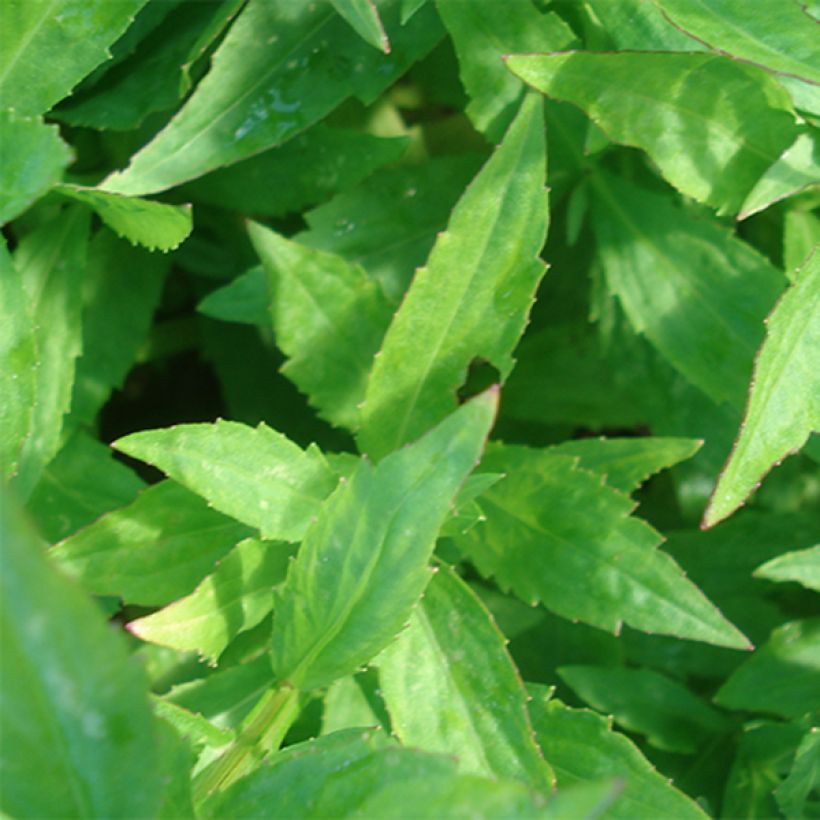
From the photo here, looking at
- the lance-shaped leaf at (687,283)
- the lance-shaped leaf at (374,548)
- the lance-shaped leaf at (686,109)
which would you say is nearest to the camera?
the lance-shaped leaf at (374,548)

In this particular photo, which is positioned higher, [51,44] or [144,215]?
[51,44]

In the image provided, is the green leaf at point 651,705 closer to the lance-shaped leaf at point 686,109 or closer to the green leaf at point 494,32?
the lance-shaped leaf at point 686,109

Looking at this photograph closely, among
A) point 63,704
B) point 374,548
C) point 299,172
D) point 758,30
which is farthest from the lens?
point 299,172

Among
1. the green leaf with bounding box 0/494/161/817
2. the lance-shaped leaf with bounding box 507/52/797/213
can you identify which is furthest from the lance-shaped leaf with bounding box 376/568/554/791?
the lance-shaped leaf with bounding box 507/52/797/213

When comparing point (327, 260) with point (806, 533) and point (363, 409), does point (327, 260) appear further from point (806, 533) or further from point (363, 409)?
point (806, 533)

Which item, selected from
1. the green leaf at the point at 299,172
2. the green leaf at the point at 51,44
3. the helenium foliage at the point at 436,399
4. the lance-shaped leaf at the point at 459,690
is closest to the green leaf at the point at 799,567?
the helenium foliage at the point at 436,399

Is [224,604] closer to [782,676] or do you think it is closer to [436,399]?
[436,399]

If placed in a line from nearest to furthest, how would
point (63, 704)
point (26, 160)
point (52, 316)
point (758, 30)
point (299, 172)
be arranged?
point (63, 704) < point (26, 160) < point (758, 30) < point (52, 316) < point (299, 172)

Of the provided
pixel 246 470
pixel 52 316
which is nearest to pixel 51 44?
pixel 52 316
